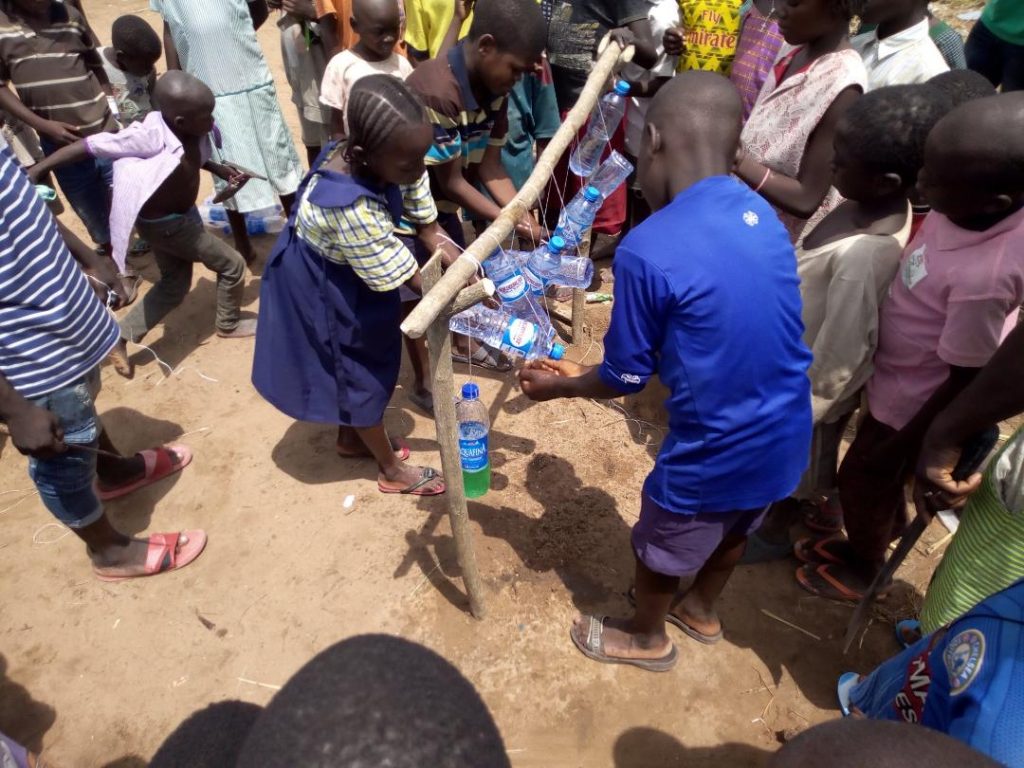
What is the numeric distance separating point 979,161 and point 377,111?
6.20ft

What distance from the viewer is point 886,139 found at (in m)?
2.10

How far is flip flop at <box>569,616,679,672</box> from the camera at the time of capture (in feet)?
8.62

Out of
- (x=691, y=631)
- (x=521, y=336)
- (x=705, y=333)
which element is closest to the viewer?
(x=705, y=333)

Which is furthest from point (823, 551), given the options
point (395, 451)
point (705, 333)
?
point (395, 451)

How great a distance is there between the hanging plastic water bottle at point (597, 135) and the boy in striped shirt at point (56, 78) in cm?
316

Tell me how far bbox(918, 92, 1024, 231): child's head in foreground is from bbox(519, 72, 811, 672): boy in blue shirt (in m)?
0.53

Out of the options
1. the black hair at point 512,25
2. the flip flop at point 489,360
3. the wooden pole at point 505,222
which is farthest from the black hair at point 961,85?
the flip flop at point 489,360

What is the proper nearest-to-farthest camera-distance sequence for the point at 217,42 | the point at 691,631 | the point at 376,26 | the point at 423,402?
the point at 691,631
the point at 376,26
the point at 423,402
the point at 217,42

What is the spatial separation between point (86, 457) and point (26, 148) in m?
4.09

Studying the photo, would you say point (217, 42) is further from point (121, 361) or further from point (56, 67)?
point (121, 361)

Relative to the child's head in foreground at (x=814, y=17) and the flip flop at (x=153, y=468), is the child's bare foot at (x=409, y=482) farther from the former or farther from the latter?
the child's head in foreground at (x=814, y=17)

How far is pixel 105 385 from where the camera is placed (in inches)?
164

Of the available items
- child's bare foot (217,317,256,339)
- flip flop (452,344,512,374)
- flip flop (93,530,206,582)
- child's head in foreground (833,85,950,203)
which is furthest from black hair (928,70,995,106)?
child's bare foot (217,317,256,339)

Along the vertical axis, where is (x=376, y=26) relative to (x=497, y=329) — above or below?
above
